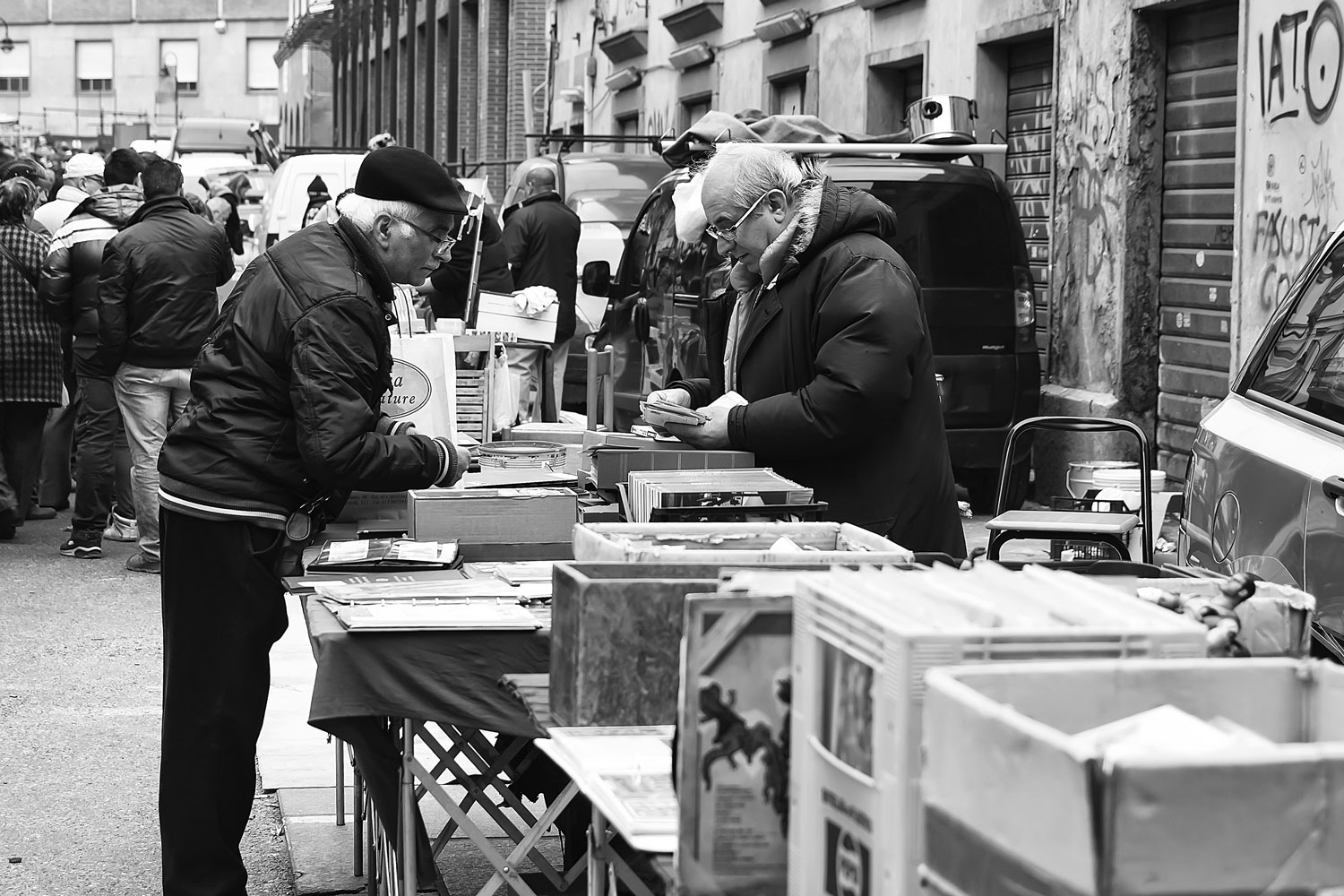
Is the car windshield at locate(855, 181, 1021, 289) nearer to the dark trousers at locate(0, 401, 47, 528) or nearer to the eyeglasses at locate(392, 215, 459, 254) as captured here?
the dark trousers at locate(0, 401, 47, 528)

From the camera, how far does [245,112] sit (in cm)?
7500

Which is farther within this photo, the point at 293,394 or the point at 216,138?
the point at 216,138

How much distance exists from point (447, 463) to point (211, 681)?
0.72 metres

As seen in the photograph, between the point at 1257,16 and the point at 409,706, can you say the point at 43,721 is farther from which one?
the point at 1257,16

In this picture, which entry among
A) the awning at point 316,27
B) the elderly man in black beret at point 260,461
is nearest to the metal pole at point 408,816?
the elderly man in black beret at point 260,461

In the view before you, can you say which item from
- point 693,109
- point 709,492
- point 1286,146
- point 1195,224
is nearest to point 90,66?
point 693,109

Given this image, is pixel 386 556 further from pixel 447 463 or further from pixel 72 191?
pixel 72 191

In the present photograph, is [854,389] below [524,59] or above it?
below

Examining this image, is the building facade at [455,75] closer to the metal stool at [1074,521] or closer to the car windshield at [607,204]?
the car windshield at [607,204]

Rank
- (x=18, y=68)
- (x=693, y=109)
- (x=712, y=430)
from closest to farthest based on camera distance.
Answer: (x=712, y=430)
(x=693, y=109)
(x=18, y=68)

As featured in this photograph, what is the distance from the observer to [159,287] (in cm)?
856

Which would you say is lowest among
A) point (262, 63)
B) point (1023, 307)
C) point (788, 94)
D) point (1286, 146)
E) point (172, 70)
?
point (1023, 307)

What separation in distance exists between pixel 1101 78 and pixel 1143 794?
31.1ft

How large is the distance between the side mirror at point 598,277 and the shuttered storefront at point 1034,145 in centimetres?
277
